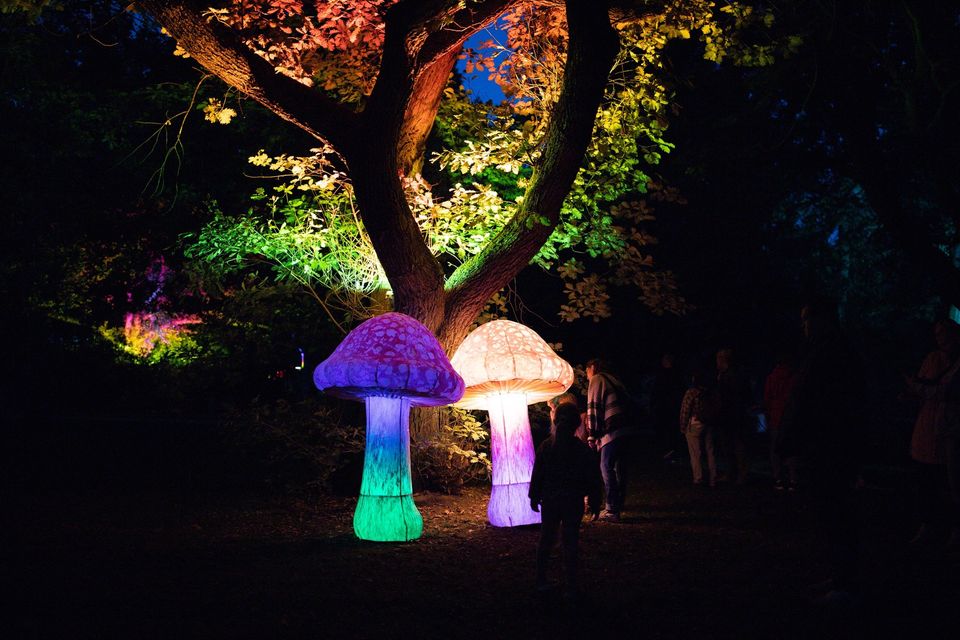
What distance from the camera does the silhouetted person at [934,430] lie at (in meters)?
7.11

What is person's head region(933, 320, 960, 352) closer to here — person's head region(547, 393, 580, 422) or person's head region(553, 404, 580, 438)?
person's head region(547, 393, 580, 422)

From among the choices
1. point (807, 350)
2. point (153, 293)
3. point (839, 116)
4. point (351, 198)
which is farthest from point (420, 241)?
point (153, 293)

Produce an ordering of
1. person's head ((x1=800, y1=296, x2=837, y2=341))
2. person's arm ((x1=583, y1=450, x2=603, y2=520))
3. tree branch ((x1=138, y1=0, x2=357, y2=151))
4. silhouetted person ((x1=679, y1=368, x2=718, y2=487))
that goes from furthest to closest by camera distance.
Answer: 1. silhouetted person ((x1=679, y1=368, x2=718, y2=487))
2. tree branch ((x1=138, y1=0, x2=357, y2=151))
3. person's arm ((x1=583, y1=450, x2=603, y2=520))
4. person's head ((x1=800, y1=296, x2=837, y2=341))

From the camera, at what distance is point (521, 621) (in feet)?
16.7

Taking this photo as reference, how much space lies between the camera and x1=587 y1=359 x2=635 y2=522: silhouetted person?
8.86 m

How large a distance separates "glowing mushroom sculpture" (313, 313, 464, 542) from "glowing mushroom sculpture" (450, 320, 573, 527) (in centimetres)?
58

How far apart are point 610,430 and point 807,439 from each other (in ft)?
11.9

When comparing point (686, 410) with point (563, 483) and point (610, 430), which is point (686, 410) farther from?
point (563, 483)

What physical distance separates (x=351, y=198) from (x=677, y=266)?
604 inches

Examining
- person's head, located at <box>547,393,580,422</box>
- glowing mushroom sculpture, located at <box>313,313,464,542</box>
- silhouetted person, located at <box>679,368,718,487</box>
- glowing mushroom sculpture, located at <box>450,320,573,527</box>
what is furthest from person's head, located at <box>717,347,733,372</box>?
glowing mushroom sculpture, located at <box>313,313,464,542</box>

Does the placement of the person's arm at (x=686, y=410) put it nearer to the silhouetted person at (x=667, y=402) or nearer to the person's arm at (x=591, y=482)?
the silhouetted person at (x=667, y=402)

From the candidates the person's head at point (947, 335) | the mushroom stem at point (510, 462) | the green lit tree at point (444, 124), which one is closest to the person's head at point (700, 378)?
the green lit tree at point (444, 124)

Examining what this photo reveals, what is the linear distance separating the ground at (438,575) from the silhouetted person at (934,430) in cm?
38

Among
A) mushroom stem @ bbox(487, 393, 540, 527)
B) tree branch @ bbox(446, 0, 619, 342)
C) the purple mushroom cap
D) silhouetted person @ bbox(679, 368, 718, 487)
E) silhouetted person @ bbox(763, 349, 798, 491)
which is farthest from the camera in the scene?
silhouetted person @ bbox(679, 368, 718, 487)
